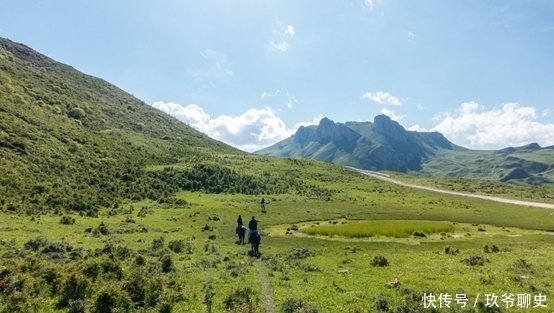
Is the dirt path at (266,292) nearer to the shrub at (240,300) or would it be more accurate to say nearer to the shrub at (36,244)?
the shrub at (240,300)

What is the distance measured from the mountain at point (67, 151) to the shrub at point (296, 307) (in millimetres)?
51544

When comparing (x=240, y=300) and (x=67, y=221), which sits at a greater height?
(x=240, y=300)

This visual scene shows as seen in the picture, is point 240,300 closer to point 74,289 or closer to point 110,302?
point 110,302

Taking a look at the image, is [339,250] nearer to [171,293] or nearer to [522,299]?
[522,299]

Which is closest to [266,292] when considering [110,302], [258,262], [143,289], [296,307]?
[296,307]

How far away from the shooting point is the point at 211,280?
90.9 ft

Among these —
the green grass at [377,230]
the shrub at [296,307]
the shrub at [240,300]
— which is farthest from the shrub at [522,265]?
the shrub at [240,300]

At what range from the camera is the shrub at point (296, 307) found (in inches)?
779

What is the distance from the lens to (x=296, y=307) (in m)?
20.6

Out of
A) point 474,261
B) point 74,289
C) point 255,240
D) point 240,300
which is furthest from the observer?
point 255,240

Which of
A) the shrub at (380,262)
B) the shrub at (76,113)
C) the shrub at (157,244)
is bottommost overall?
the shrub at (157,244)

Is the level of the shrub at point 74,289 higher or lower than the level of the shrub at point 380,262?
lower

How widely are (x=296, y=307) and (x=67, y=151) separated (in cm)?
9168

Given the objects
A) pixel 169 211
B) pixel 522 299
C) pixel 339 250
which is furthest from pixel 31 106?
pixel 522 299
